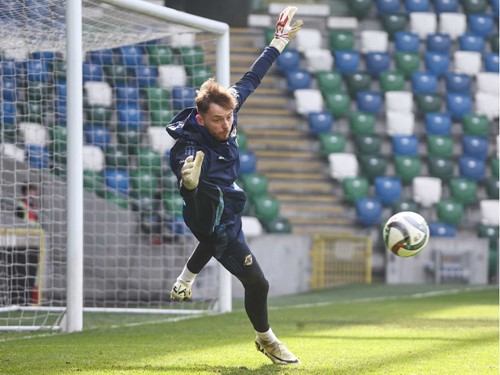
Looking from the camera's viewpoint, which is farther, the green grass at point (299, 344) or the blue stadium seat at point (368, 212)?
the blue stadium seat at point (368, 212)

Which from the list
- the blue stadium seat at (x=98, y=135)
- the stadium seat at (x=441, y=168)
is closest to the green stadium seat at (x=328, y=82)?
the stadium seat at (x=441, y=168)

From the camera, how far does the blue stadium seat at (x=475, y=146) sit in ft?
62.5

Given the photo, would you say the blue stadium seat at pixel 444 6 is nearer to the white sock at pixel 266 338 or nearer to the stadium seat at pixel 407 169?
the stadium seat at pixel 407 169

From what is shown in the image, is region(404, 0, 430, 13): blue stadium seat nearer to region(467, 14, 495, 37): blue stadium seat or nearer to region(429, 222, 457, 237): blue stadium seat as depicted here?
region(467, 14, 495, 37): blue stadium seat

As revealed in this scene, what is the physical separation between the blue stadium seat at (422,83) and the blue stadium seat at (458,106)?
1.27 feet

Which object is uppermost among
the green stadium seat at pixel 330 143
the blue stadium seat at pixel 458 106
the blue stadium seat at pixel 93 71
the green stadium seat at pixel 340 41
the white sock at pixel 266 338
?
the green stadium seat at pixel 340 41

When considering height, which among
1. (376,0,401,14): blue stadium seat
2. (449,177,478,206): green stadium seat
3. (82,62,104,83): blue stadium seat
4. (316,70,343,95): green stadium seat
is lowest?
(449,177,478,206): green stadium seat

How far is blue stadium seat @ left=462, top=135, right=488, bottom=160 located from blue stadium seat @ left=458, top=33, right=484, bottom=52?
2494mm

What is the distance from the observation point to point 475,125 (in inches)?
765

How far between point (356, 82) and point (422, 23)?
2384 millimetres

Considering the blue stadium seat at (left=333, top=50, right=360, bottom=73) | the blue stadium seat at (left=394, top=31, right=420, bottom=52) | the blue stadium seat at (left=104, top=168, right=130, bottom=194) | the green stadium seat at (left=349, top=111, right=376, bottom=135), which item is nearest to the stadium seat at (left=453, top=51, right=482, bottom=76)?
the blue stadium seat at (left=394, top=31, right=420, bottom=52)

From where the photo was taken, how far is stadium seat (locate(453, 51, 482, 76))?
2052 cm

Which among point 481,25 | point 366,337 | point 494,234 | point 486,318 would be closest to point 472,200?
point 494,234

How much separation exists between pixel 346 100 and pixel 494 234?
3.54 metres
